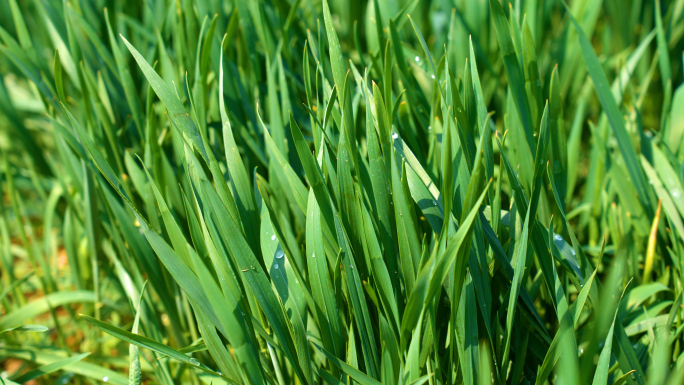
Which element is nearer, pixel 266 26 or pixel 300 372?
pixel 300 372

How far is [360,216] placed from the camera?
0.63m

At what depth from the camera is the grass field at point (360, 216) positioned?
1.92 ft

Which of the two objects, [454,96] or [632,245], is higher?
[454,96]

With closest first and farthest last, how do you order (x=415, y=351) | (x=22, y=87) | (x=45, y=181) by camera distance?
(x=415, y=351) < (x=45, y=181) < (x=22, y=87)

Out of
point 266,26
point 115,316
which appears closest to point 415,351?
point 266,26

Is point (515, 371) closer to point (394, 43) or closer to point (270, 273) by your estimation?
point (270, 273)

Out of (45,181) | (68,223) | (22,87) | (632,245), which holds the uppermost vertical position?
(22,87)

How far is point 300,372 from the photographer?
63 centimetres

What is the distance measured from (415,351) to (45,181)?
1.24m

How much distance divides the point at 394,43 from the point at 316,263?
44cm

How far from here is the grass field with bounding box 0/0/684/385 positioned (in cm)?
58

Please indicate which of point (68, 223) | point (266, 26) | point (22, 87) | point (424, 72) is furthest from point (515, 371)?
point (22, 87)

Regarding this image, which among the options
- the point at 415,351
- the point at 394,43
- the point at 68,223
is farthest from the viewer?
the point at 68,223

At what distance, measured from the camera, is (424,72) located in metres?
0.92
